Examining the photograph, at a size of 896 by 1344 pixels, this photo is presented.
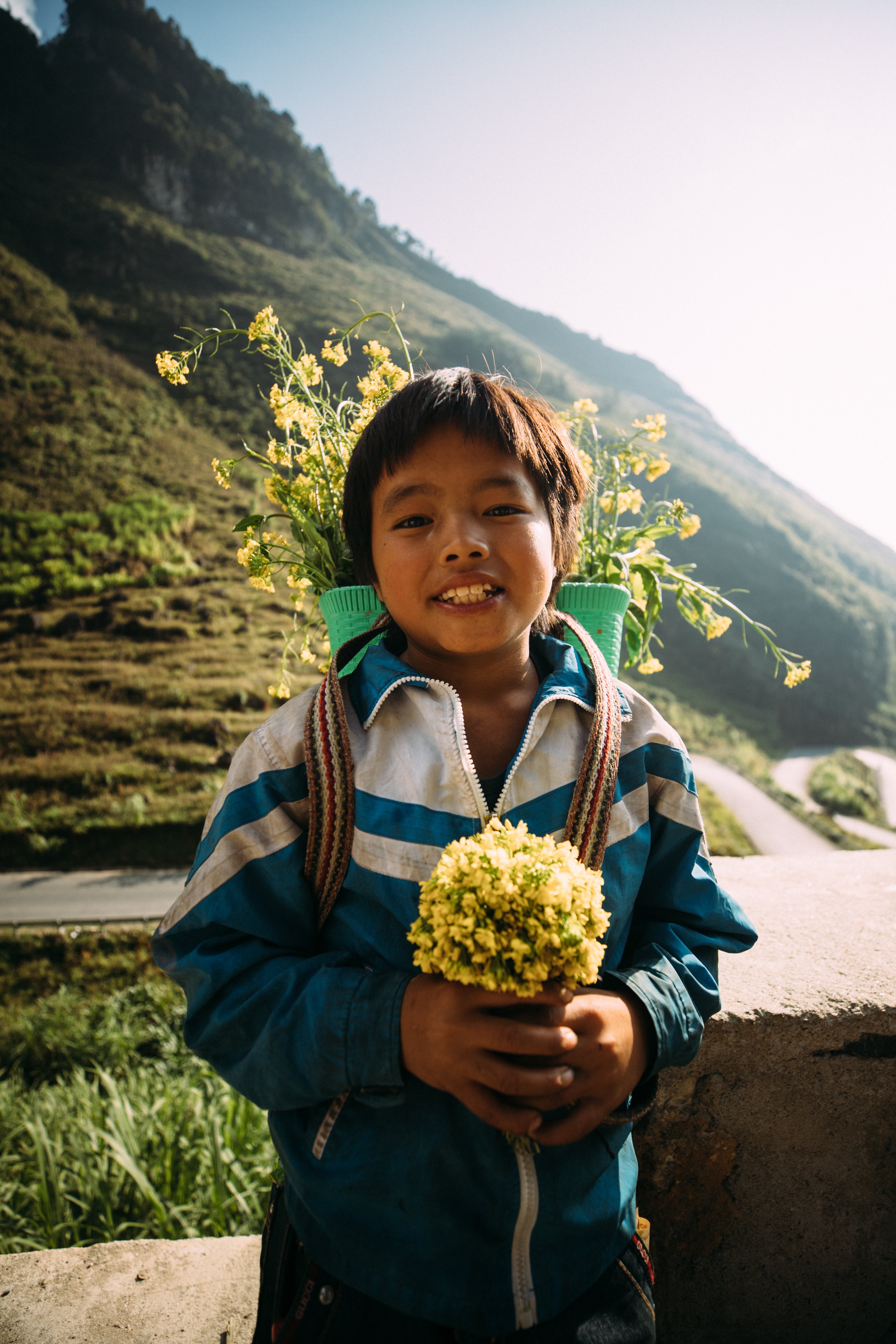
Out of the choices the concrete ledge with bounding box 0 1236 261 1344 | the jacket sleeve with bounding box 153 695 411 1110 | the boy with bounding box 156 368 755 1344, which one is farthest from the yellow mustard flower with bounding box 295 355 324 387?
the concrete ledge with bounding box 0 1236 261 1344

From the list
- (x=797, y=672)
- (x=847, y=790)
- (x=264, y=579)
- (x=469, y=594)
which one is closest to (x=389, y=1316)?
(x=469, y=594)

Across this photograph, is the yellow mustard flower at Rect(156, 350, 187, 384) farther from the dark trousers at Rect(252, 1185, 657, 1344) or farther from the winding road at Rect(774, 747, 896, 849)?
the winding road at Rect(774, 747, 896, 849)

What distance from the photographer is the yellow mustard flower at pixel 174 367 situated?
1767 mm

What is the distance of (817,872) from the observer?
2164 mm

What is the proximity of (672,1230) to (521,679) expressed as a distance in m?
1.35

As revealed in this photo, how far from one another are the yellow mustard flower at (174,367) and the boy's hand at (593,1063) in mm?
1777

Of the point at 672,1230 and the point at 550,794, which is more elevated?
the point at 550,794

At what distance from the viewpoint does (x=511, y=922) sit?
2.52 ft

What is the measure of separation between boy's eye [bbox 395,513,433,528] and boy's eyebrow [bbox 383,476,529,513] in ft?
0.11

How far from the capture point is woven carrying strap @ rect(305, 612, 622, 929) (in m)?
1.07

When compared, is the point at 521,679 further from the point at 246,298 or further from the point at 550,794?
the point at 246,298

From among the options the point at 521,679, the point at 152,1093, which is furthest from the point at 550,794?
the point at 152,1093

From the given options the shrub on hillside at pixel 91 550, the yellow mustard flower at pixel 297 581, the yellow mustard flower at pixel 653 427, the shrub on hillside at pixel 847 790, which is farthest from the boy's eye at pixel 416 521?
the shrub on hillside at pixel 847 790

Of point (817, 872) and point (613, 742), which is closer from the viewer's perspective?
point (613, 742)
